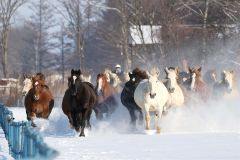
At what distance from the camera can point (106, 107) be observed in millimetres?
24812

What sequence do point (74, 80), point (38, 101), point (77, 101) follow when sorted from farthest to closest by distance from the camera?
point (38, 101), point (77, 101), point (74, 80)

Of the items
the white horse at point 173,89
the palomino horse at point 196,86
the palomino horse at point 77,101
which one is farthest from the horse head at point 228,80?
the palomino horse at point 77,101

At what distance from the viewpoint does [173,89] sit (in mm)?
22500

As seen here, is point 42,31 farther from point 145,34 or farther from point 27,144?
point 27,144

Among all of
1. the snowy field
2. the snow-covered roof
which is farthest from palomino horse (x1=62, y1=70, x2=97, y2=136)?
the snow-covered roof

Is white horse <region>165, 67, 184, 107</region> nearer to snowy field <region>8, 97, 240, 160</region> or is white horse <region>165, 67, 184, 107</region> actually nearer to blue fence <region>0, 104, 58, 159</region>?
snowy field <region>8, 97, 240, 160</region>

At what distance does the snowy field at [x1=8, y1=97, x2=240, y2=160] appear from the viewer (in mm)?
14938

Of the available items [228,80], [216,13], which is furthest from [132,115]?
[216,13]

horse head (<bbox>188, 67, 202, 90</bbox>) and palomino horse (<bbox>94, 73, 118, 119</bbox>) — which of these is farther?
horse head (<bbox>188, 67, 202, 90</bbox>)

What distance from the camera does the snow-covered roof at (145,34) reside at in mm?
54250

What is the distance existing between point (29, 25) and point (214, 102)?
7453 cm

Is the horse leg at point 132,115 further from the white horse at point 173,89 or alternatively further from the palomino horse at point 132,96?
the white horse at point 173,89

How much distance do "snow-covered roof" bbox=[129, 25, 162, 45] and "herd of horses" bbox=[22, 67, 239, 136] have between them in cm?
2703

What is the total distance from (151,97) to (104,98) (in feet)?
A: 13.9
